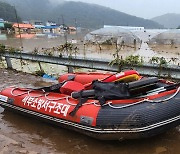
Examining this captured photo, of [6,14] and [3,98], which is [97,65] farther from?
[6,14]

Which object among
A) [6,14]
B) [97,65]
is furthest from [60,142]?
[6,14]

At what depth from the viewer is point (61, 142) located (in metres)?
5.01

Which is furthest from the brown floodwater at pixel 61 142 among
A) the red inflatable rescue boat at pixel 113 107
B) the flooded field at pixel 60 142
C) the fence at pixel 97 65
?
the fence at pixel 97 65

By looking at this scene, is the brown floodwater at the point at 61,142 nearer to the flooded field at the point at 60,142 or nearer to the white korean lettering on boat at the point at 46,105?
the flooded field at the point at 60,142

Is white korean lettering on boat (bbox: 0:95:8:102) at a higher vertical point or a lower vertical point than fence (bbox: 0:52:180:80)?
lower

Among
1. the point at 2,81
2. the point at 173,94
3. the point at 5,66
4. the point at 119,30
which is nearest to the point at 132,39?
the point at 119,30

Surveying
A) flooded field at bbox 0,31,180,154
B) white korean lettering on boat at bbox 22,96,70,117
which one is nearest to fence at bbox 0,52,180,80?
flooded field at bbox 0,31,180,154

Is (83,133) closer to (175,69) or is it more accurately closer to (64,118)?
(64,118)

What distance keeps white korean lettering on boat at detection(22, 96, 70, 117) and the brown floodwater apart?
1.50 ft

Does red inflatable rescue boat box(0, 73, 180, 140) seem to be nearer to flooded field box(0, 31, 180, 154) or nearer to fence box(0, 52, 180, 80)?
flooded field box(0, 31, 180, 154)

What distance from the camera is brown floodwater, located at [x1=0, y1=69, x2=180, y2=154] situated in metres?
4.64

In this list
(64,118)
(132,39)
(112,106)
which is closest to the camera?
(112,106)

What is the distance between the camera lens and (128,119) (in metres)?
4.39

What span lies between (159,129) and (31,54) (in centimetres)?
693
